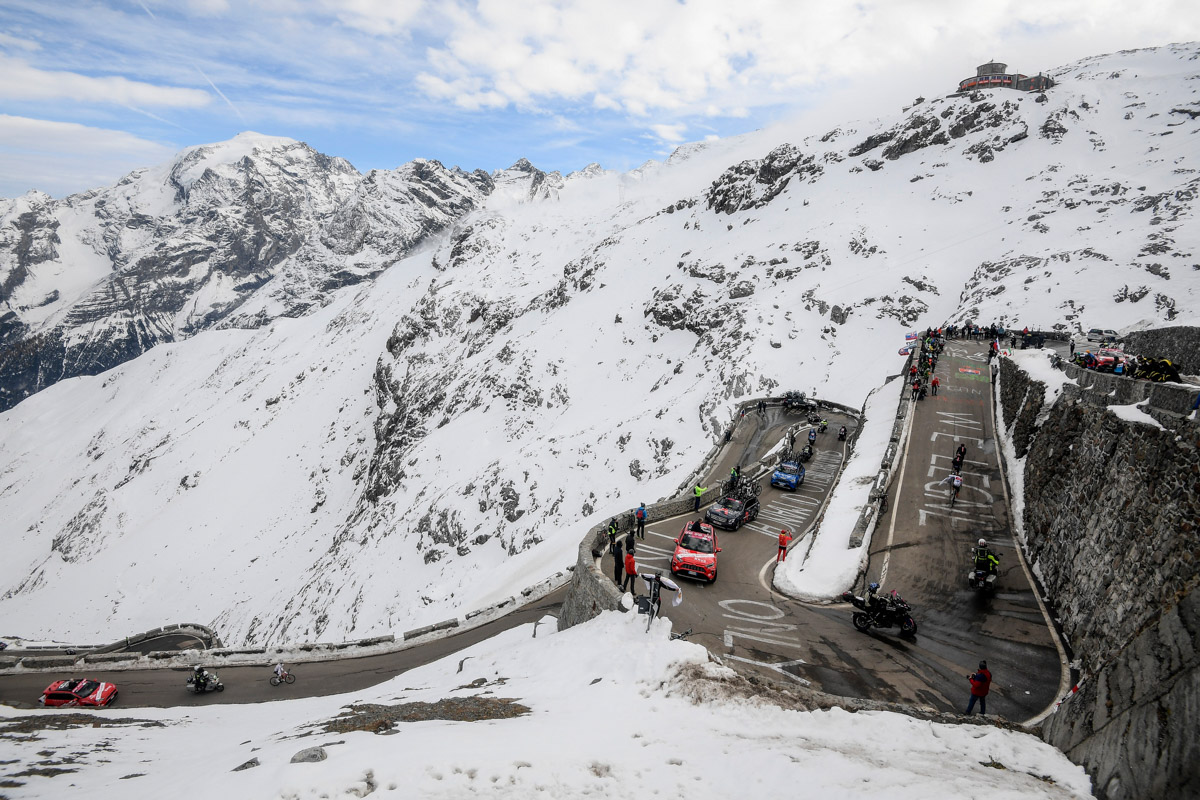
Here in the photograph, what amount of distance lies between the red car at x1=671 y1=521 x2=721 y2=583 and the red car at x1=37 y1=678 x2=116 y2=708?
66.2ft

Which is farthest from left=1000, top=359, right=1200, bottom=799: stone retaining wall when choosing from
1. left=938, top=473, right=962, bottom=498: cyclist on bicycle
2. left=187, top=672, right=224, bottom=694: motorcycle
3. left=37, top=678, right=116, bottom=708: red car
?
left=37, top=678, right=116, bottom=708: red car

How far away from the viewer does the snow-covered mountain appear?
4769 centimetres

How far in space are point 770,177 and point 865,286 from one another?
118ft

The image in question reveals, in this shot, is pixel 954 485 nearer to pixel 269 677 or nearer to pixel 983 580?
pixel 983 580

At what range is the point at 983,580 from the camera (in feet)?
48.1

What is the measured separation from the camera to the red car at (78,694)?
1836 cm

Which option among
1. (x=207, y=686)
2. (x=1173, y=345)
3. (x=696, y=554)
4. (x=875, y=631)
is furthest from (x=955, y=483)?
(x=207, y=686)

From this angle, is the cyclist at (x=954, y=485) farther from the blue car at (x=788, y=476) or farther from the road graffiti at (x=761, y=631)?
the road graffiti at (x=761, y=631)

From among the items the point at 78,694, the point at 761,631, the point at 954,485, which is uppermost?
the point at 954,485

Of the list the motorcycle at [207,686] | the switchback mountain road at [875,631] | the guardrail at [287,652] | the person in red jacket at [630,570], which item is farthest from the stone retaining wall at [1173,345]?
the motorcycle at [207,686]

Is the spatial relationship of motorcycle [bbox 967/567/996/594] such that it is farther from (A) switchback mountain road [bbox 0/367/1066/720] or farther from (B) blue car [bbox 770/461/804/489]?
(B) blue car [bbox 770/461/804/489]

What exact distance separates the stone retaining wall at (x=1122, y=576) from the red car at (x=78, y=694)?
87.2 ft

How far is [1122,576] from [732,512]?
12168 millimetres

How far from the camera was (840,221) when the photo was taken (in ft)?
228
